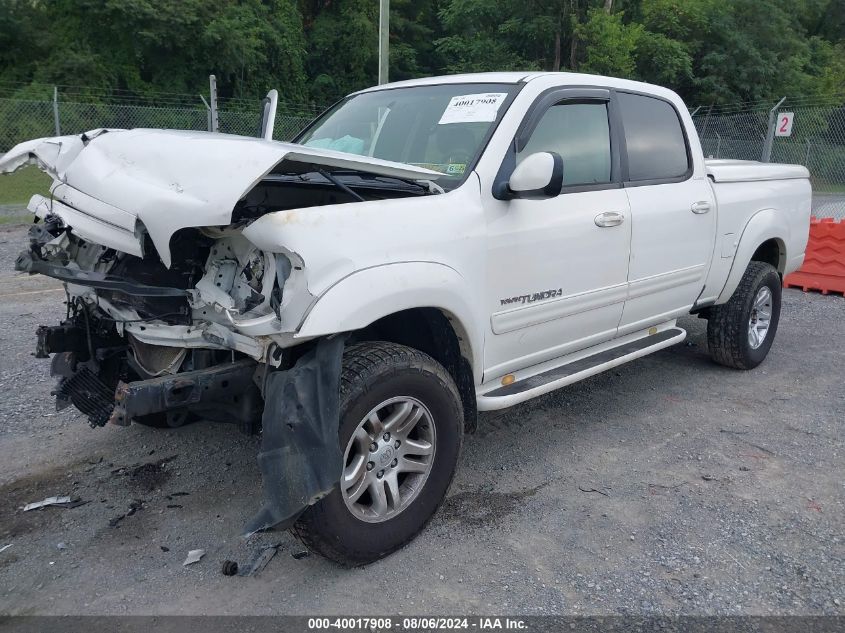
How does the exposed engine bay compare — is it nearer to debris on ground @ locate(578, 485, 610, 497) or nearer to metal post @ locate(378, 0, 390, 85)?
debris on ground @ locate(578, 485, 610, 497)

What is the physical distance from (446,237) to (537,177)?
1.66ft

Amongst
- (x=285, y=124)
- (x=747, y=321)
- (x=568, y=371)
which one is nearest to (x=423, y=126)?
(x=568, y=371)

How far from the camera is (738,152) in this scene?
17.7 meters

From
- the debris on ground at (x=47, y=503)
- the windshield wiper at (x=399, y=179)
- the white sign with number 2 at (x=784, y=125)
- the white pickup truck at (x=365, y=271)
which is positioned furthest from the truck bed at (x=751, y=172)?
the white sign with number 2 at (x=784, y=125)

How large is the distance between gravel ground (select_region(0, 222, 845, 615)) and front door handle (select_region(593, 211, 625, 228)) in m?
1.30

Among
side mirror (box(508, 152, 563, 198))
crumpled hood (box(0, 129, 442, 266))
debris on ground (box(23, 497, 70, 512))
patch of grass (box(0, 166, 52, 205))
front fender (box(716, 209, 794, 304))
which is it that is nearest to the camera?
crumpled hood (box(0, 129, 442, 266))

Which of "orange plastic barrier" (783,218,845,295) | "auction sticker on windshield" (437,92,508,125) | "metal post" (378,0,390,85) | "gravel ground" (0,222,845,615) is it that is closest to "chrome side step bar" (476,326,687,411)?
"gravel ground" (0,222,845,615)

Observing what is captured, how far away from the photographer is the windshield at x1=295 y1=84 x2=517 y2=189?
11.6ft

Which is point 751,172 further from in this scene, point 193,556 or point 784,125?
point 784,125

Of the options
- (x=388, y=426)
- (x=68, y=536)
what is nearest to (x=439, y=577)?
(x=388, y=426)

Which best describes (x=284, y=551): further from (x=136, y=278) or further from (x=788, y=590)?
(x=788, y=590)

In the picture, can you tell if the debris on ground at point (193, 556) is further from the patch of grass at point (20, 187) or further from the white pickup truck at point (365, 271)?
the patch of grass at point (20, 187)

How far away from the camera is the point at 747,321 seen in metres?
5.37

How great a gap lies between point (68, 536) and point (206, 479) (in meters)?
0.72
